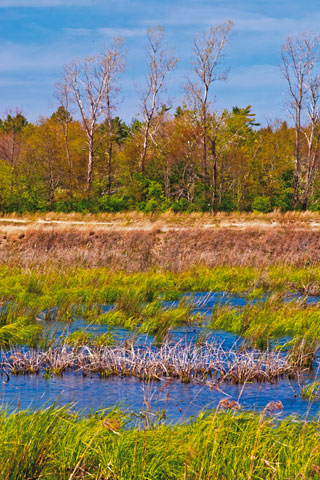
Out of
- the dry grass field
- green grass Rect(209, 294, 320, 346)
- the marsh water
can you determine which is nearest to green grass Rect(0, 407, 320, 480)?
the marsh water

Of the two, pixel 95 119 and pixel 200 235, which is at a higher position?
pixel 95 119

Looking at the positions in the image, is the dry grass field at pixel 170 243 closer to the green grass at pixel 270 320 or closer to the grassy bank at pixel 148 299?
the grassy bank at pixel 148 299

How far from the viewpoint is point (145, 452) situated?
5762mm

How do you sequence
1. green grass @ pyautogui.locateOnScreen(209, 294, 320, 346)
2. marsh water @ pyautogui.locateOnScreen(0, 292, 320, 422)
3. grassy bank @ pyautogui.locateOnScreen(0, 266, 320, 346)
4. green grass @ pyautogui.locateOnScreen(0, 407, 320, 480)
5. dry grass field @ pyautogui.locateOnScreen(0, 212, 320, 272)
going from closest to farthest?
green grass @ pyautogui.locateOnScreen(0, 407, 320, 480) < marsh water @ pyautogui.locateOnScreen(0, 292, 320, 422) < green grass @ pyautogui.locateOnScreen(209, 294, 320, 346) < grassy bank @ pyautogui.locateOnScreen(0, 266, 320, 346) < dry grass field @ pyautogui.locateOnScreen(0, 212, 320, 272)

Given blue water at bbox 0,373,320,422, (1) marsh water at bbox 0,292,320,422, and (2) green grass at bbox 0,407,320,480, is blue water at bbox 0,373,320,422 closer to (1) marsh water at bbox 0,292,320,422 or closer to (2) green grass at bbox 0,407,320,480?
(1) marsh water at bbox 0,292,320,422

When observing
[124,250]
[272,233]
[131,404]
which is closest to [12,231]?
[124,250]

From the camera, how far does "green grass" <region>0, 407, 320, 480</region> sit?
5.37 metres

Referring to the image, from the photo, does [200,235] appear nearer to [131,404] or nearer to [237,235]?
[237,235]

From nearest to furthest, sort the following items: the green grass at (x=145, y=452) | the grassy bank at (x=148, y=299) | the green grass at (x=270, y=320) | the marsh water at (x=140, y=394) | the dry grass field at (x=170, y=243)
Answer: the green grass at (x=145, y=452), the marsh water at (x=140, y=394), the green grass at (x=270, y=320), the grassy bank at (x=148, y=299), the dry grass field at (x=170, y=243)

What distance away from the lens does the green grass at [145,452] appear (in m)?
5.37

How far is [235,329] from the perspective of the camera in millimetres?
13336

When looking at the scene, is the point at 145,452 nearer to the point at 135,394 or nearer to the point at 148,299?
the point at 135,394

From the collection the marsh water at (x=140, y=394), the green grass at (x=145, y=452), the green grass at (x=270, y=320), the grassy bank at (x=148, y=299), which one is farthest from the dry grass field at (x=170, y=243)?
the green grass at (x=145, y=452)

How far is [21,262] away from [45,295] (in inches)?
226
